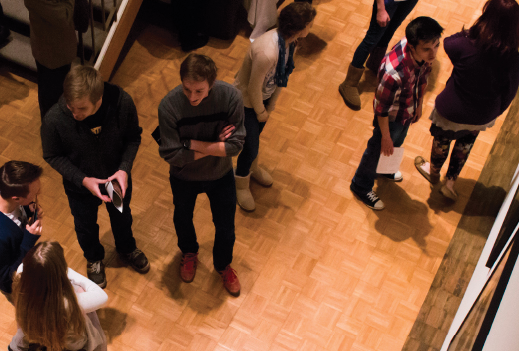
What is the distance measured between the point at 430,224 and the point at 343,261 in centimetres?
73

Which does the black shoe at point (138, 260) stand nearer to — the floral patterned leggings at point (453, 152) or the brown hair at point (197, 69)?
the brown hair at point (197, 69)

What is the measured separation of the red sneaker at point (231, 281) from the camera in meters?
3.23

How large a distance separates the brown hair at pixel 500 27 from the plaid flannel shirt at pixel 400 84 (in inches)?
13.6

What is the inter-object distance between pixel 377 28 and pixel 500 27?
4.05 ft

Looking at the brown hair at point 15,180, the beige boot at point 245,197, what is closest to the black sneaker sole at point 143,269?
the beige boot at point 245,197

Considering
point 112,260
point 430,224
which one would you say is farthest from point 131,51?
point 430,224

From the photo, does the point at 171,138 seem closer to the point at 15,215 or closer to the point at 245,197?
the point at 15,215

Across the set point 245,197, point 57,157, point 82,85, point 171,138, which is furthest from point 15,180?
point 245,197

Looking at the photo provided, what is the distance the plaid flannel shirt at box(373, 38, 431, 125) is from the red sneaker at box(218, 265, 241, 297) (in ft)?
4.23

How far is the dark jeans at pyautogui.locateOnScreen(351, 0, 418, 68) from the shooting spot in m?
4.04

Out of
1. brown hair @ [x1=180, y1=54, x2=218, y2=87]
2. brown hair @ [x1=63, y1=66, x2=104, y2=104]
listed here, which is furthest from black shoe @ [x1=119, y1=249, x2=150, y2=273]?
brown hair @ [x1=180, y1=54, x2=218, y2=87]

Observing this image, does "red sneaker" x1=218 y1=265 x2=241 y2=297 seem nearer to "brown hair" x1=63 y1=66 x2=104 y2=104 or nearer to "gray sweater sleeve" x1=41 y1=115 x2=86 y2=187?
"gray sweater sleeve" x1=41 y1=115 x2=86 y2=187

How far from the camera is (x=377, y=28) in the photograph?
159 inches

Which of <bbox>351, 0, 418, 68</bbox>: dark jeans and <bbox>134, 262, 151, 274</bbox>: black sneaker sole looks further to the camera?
<bbox>351, 0, 418, 68</bbox>: dark jeans
